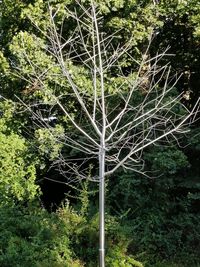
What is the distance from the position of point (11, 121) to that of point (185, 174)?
350 centimetres

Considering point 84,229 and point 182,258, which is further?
point 182,258

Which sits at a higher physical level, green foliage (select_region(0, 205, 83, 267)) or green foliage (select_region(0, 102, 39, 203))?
green foliage (select_region(0, 102, 39, 203))

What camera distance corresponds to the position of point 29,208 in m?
7.63

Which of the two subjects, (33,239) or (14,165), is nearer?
(33,239)

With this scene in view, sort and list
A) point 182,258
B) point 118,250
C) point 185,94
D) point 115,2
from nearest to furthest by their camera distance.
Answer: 1. point 118,250
2. point 182,258
3. point 115,2
4. point 185,94

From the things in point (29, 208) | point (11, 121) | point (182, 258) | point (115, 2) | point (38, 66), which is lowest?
point (182, 258)

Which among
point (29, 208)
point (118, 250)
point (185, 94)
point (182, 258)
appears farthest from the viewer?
point (185, 94)

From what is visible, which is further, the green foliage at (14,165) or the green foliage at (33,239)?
the green foliage at (14,165)

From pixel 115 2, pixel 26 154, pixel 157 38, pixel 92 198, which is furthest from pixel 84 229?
pixel 157 38

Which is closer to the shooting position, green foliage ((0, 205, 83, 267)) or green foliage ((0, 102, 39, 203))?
green foliage ((0, 205, 83, 267))

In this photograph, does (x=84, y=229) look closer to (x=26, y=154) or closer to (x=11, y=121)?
Answer: (x=26, y=154)

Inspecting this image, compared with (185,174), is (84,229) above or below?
below

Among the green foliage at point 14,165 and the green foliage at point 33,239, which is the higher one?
the green foliage at point 14,165

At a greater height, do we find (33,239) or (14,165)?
(14,165)
